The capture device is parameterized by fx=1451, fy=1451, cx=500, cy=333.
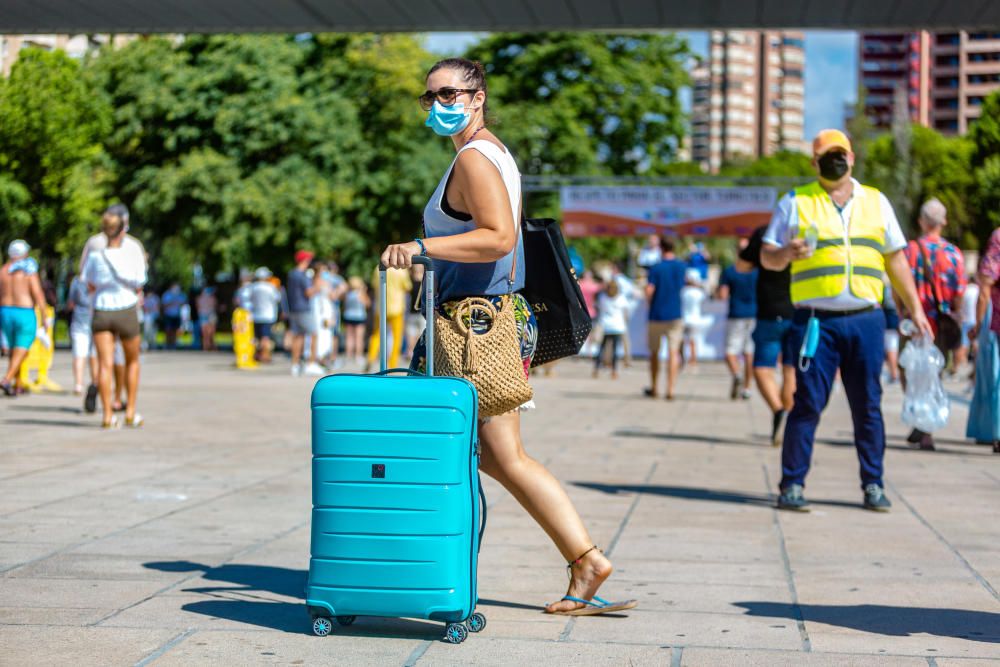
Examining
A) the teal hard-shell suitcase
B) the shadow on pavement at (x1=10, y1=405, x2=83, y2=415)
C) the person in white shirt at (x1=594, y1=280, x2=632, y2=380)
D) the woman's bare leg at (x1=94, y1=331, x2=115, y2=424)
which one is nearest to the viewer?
the teal hard-shell suitcase

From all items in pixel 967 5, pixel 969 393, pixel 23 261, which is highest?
pixel 967 5

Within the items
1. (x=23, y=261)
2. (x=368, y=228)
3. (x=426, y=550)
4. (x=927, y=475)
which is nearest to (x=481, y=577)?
(x=426, y=550)

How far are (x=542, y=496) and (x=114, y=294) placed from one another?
7644mm

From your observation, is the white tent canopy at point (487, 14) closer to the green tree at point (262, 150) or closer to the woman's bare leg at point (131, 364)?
the woman's bare leg at point (131, 364)

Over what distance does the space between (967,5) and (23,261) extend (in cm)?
1025

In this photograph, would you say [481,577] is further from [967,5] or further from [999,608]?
[967,5]

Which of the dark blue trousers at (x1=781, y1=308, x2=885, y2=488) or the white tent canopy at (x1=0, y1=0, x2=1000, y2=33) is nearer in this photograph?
the dark blue trousers at (x1=781, y1=308, x2=885, y2=488)

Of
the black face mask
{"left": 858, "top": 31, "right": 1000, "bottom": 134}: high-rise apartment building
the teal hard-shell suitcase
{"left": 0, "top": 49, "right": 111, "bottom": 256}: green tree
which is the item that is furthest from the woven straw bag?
{"left": 858, "top": 31, "right": 1000, "bottom": 134}: high-rise apartment building

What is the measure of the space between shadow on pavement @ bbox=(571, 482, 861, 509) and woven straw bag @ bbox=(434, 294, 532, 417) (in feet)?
12.2

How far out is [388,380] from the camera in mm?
4461

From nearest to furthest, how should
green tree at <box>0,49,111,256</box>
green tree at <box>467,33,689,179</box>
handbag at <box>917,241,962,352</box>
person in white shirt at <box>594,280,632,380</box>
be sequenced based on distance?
handbag at <box>917,241,962,352</box> → green tree at <box>0,49,111,256</box> → person in white shirt at <box>594,280,632,380</box> → green tree at <box>467,33,689,179</box>

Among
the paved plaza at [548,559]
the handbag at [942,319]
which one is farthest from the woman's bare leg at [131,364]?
the handbag at [942,319]

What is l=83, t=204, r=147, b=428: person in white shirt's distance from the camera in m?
11.7

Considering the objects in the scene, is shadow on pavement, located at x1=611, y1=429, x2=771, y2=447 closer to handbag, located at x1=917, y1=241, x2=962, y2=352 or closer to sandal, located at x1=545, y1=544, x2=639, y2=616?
handbag, located at x1=917, y1=241, x2=962, y2=352
